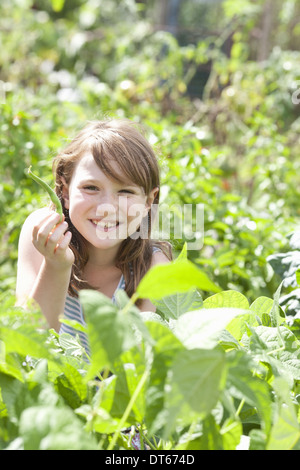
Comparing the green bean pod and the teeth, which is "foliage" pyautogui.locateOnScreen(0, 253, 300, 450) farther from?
the teeth

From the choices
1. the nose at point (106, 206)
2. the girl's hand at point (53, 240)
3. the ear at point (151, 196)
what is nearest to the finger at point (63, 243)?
the girl's hand at point (53, 240)

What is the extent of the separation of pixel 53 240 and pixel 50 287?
0.11 metres

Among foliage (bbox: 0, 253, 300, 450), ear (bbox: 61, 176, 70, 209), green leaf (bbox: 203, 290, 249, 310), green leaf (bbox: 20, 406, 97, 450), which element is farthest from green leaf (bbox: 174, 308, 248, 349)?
ear (bbox: 61, 176, 70, 209)

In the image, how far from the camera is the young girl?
1.14m

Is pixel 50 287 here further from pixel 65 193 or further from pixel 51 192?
pixel 65 193

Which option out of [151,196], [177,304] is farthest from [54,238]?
[151,196]

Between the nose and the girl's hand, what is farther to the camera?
the nose

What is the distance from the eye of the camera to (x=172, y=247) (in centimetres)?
172

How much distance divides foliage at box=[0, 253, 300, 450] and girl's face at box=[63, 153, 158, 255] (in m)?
0.68

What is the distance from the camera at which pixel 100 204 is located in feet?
4.17

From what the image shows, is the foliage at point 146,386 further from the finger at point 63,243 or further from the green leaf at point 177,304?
the finger at point 63,243

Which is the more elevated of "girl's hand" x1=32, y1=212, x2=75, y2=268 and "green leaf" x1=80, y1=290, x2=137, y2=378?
"girl's hand" x1=32, y1=212, x2=75, y2=268

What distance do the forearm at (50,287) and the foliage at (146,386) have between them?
45cm

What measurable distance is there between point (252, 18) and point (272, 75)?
1.36m
